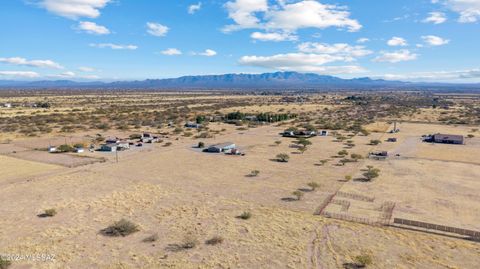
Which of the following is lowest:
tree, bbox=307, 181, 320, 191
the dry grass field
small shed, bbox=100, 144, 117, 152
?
the dry grass field

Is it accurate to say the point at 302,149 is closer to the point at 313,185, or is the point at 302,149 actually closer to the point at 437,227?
the point at 313,185

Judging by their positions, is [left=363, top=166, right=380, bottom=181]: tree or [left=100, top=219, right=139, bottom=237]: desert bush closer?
A: [left=100, top=219, right=139, bottom=237]: desert bush

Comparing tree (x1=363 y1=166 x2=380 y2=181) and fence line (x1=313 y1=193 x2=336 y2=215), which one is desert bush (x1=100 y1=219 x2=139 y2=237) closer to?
fence line (x1=313 y1=193 x2=336 y2=215)

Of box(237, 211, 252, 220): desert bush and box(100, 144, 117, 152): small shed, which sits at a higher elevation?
box(100, 144, 117, 152): small shed

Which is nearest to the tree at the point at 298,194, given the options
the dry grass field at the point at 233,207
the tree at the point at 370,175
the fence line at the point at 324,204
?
the dry grass field at the point at 233,207

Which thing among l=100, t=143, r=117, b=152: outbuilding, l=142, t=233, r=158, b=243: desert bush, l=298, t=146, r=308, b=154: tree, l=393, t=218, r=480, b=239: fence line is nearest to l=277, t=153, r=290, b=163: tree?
l=298, t=146, r=308, b=154: tree

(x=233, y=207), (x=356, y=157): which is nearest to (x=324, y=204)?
(x=233, y=207)
